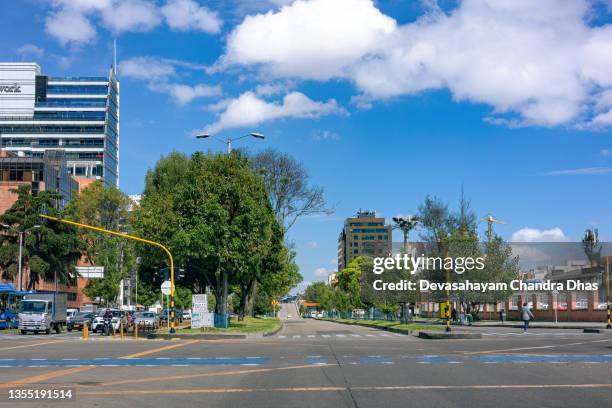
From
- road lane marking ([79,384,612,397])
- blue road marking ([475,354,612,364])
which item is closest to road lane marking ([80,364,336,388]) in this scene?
road lane marking ([79,384,612,397])

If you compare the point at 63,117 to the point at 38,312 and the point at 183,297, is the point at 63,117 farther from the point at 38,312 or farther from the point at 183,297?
the point at 38,312

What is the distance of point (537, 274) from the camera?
11325cm

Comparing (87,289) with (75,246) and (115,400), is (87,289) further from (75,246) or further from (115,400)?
(115,400)

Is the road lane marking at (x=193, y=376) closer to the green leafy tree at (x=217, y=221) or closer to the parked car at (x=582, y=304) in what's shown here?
the green leafy tree at (x=217, y=221)

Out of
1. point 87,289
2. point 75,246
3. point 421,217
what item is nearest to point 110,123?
point 87,289

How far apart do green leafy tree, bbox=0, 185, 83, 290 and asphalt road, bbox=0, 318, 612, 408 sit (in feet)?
155

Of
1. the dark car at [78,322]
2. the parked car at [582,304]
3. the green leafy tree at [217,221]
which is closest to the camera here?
the green leafy tree at [217,221]

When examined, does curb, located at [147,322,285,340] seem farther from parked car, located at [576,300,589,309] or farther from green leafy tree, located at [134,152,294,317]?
parked car, located at [576,300,589,309]

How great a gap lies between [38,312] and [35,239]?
25.1 metres

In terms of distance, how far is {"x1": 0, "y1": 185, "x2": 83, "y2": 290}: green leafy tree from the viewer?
69.9m

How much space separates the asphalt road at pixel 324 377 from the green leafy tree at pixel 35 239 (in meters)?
47.2

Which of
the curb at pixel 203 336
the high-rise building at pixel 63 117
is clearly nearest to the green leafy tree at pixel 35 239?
the curb at pixel 203 336

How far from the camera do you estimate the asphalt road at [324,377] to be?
1256cm

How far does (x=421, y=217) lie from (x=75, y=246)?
1471 inches
